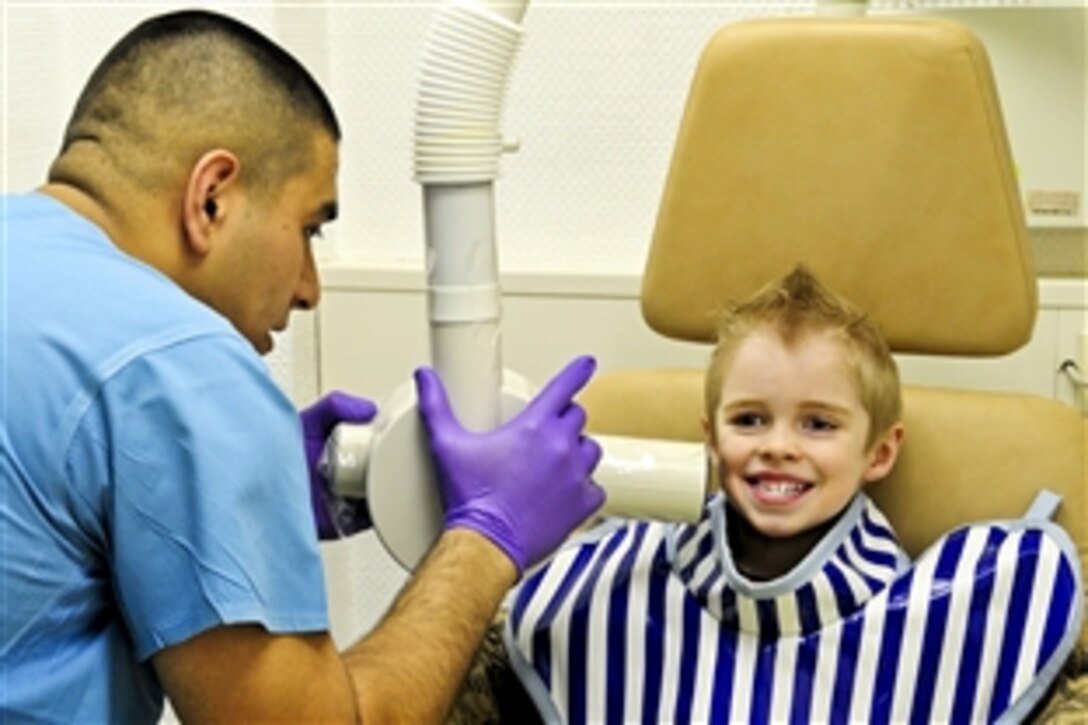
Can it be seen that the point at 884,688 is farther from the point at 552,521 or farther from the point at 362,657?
the point at 362,657

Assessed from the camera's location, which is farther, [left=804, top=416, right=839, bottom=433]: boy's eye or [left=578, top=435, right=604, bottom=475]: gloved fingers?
[left=804, top=416, right=839, bottom=433]: boy's eye

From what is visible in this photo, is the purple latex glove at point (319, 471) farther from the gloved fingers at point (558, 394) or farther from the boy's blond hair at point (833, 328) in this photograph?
the boy's blond hair at point (833, 328)

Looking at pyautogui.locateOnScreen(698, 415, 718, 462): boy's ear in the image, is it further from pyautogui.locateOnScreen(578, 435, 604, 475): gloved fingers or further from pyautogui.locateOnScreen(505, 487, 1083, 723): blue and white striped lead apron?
pyautogui.locateOnScreen(578, 435, 604, 475): gloved fingers

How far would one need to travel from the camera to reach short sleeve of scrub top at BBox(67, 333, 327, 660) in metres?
1.14

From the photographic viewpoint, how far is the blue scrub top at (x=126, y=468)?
→ 1137mm

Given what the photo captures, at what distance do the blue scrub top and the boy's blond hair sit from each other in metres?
0.70

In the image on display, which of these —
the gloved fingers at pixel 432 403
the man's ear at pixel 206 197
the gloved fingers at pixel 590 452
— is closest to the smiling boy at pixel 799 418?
the gloved fingers at pixel 590 452

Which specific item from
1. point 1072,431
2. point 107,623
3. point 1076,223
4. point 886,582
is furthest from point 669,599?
point 1076,223

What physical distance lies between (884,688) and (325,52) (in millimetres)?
1351

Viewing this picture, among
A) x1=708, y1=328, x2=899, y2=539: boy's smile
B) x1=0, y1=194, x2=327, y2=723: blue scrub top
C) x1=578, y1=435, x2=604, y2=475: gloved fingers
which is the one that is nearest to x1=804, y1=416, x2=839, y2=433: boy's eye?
x1=708, y1=328, x2=899, y2=539: boy's smile

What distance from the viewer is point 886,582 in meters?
1.69

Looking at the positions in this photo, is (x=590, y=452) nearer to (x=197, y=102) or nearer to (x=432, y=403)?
(x=432, y=403)

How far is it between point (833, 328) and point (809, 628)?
330 millimetres

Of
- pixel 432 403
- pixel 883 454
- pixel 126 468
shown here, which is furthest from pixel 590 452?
pixel 126 468
